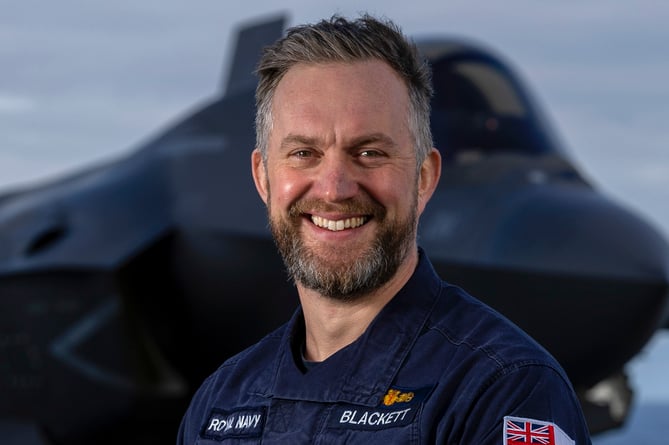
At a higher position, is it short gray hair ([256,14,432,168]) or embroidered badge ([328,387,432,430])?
short gray hair ([256,14,432,168])

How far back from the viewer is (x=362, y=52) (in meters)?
2.00

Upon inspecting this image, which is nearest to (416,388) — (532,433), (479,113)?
(532,433)

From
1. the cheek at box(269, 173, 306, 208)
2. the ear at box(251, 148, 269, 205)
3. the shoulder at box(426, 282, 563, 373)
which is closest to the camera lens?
the shoulder at box(426, 282, 563, 373)

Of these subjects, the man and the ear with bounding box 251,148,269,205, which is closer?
the man

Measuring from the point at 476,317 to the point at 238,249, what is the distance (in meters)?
6.88

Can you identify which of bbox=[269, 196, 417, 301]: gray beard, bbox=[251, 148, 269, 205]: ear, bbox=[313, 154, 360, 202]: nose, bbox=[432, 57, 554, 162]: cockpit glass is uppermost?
bbox=[313, 154, 360, 202]: nose

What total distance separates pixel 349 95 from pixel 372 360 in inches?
21.6

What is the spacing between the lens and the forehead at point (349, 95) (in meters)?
1.96

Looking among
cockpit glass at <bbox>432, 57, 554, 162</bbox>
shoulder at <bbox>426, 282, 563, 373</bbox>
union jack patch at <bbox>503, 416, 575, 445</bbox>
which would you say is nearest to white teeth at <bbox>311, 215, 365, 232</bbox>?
shoulder at <bbox>426, 282, 563, 373</bbox>

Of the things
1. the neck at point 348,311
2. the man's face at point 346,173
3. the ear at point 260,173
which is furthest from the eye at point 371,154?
the ear at point 260,173

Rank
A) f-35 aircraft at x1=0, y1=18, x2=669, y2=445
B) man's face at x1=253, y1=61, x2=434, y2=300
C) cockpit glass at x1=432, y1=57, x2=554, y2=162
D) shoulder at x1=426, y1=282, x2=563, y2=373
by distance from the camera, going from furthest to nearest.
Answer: cockpit glass at x1=432, y1=57, x2=554, y2=162 < f-35 aircraft at x1=0, y1=18, x2=669, y2=445 < man's face at x1=253, y1=61, x2=434, y2=300 < shoulder at x1=426, y1=282, x2=563, y2=373

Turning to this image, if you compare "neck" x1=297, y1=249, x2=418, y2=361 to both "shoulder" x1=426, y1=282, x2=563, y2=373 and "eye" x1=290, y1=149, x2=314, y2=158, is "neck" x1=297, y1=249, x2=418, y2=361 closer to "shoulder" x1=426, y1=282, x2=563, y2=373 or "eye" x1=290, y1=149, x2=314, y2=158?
"shoulder" x1=426, y1=282, x2=563, y2=373

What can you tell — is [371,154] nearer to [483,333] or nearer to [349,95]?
[349,95]

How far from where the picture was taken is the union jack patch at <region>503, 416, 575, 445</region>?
5.41 feet
